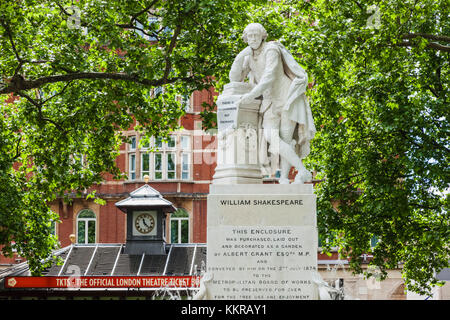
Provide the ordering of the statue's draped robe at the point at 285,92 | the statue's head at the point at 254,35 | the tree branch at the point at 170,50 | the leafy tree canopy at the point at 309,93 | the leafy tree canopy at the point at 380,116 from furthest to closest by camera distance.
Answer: the leafy tree canopy at the point at 380,116 < the leafy tree canopy at the point at 309,93 < the tree branch at the point at 170,50 < the statue's head at the point at 254,35 < the statue's draped robe at the point at 285,92

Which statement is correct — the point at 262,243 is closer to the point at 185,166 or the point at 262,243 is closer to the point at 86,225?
the point at 185,166

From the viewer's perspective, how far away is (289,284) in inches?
454

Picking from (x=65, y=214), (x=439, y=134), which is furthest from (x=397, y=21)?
→ (x=65, y=214)

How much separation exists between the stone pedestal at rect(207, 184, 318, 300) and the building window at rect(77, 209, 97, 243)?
32.6 m

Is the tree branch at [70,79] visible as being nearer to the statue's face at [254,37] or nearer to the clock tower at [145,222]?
the statue's face at [254,37]

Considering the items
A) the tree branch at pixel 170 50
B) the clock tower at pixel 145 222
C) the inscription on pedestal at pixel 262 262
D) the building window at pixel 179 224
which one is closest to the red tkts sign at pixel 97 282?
the clock tower at pixel 145 222

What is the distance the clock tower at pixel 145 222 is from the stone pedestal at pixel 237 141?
888 inches

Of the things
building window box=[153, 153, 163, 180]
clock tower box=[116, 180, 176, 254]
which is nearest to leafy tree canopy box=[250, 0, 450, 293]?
clock tower box=[116, 180, 176, 254]

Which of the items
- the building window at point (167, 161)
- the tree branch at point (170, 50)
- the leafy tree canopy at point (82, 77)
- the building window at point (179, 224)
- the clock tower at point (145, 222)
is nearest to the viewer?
the tree branch at point (170, 50)

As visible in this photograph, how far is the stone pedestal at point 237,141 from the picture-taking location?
12.2m

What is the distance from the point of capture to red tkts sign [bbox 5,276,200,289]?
101ft

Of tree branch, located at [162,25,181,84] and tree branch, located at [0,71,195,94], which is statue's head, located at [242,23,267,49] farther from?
tree branch, located at [0,71,195,94]

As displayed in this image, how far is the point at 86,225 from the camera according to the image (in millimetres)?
43562
